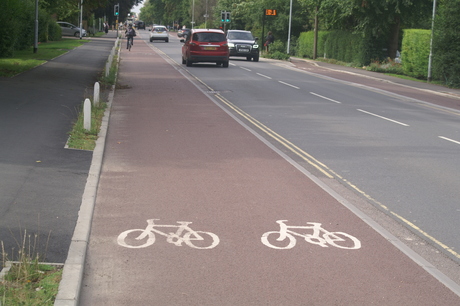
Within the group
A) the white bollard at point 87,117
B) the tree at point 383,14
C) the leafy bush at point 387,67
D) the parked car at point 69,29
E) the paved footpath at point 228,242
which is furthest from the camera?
the parked car at point 69,29

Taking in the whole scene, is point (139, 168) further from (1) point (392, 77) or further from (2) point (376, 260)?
(1) point (392, 77)

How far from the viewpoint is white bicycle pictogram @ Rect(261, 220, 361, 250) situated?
6.09 m

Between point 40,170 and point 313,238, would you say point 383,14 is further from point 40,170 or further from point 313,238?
point 313,238

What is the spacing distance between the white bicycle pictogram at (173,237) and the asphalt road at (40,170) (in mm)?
547

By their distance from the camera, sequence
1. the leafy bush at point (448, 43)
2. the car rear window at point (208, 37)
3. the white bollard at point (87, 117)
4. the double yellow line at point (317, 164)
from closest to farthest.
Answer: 1. the double yellow line at point (317, 164)
2. the white bollard at point (87, 117)
3. the leafy bush at point (448, 43)
4. the car rear window at point (208, 37)

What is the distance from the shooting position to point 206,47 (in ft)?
109

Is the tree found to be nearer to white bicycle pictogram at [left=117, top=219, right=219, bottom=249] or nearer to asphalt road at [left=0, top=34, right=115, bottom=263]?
asphalt road at [left=0, top=34, right=115, bottom=263]

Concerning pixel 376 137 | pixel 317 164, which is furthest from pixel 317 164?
pixel 376 137

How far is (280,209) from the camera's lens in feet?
24.0

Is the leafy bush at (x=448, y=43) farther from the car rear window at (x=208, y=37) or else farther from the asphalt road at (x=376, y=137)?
the car rear window at (x=208, y=37)

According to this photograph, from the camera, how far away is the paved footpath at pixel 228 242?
490cm

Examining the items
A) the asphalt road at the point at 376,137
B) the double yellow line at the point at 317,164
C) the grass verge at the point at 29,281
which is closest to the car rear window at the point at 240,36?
the asphalt road at the point at 376,137

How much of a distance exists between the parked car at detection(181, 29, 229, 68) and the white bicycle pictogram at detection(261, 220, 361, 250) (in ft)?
89.7

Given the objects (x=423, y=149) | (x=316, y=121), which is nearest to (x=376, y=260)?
(x=423, y=149)
